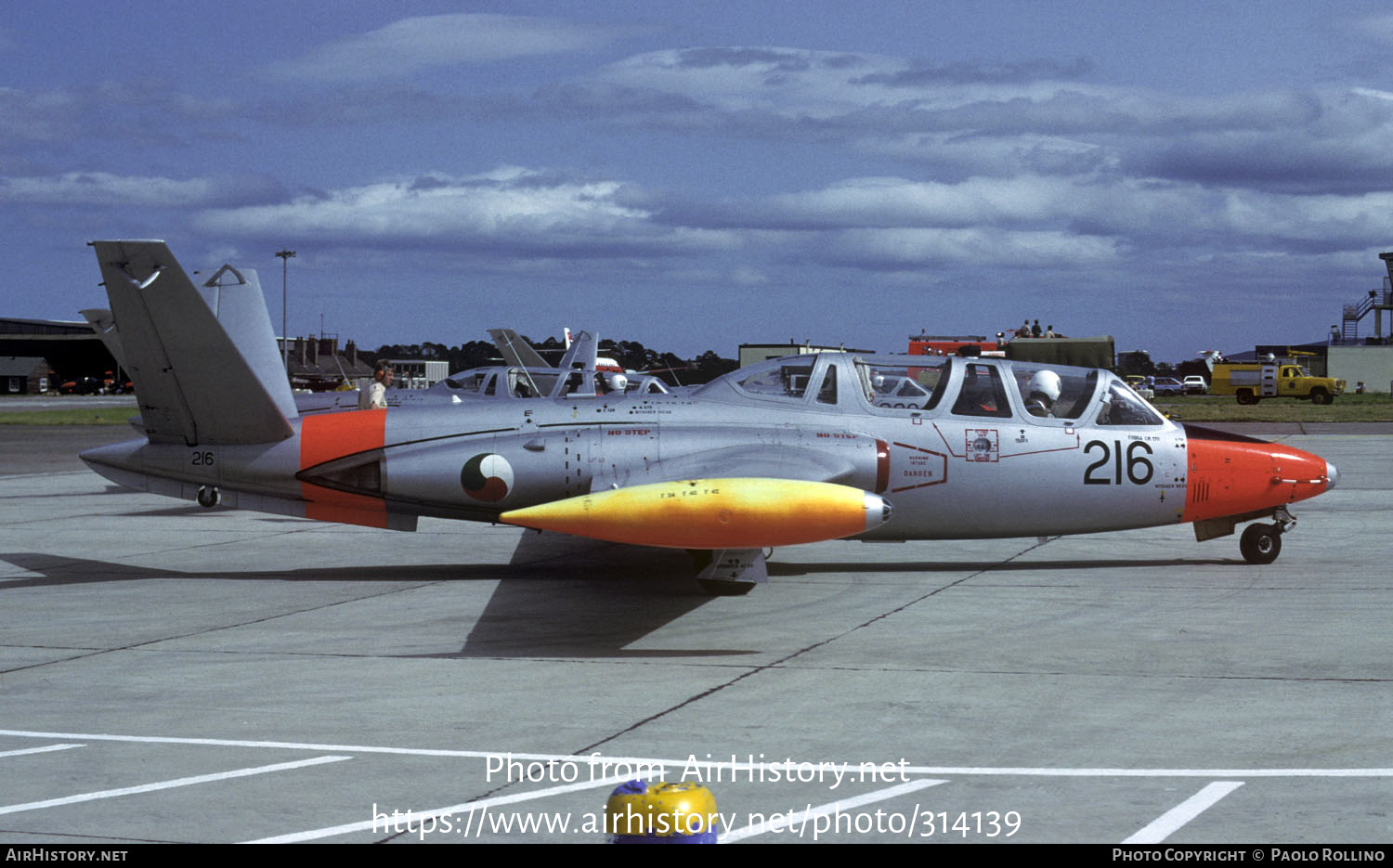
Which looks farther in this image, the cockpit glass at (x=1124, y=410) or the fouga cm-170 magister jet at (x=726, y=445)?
the cockpit glass at (x=1124, y=410)

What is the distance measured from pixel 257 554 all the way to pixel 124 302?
454 centimetres

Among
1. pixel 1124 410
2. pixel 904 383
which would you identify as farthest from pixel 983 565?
pixel 904 383

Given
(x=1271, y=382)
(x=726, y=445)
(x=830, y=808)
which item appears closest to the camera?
(x=830, y=808)

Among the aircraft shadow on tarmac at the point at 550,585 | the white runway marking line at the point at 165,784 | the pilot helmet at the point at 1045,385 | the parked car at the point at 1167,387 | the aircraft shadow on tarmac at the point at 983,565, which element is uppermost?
the pilot helmet at the point at 1045,385

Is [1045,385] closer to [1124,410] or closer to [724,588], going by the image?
[1124,410]

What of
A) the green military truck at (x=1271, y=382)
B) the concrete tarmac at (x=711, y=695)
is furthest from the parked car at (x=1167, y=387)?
the concrete tarmac at (x=711, y=695)

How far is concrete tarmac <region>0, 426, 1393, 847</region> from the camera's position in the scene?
5.73 m

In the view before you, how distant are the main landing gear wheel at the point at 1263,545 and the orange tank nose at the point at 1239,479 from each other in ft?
1.58

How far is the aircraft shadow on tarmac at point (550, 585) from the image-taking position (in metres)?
9.88

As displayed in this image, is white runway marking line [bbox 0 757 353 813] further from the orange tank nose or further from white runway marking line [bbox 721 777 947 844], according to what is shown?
the orange tank nose

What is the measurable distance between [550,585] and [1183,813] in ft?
26.3

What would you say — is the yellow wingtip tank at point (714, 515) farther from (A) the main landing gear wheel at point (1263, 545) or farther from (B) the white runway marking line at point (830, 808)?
(A) the main landing gear wheel at point (1263, 545)

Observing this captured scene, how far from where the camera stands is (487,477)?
484 inches
